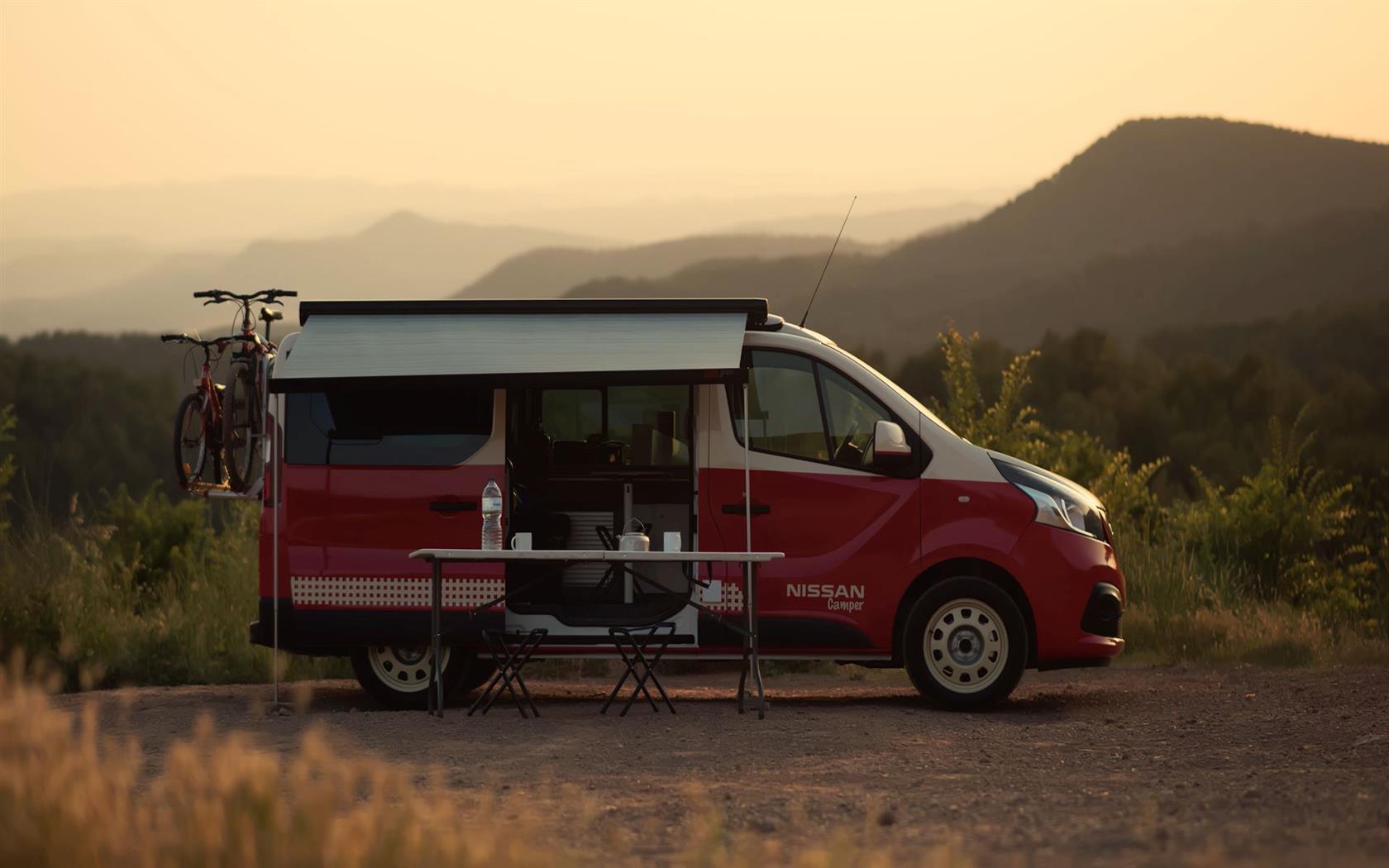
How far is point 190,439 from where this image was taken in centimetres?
1234

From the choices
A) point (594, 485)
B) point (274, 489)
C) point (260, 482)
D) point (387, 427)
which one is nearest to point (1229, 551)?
point (594, 485)

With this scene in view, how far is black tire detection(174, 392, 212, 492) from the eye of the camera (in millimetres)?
12203

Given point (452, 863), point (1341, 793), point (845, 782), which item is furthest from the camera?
point (845, 782)

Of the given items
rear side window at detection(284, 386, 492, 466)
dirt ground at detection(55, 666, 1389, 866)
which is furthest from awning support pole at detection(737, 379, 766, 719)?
rear side window at detection(284, 386, 492, 466)

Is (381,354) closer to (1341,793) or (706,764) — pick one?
(706,764)

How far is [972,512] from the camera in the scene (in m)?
10.9

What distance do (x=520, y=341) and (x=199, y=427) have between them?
9.38ft

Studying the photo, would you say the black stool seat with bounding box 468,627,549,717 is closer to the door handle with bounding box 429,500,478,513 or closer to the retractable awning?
the door handle with bounding box 429,500,478,513

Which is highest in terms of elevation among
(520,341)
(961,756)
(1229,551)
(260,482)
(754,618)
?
(520,341)

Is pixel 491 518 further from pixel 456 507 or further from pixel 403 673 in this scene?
pixel 403 673

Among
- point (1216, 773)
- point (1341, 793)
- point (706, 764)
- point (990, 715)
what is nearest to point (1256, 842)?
point (1341, 793)

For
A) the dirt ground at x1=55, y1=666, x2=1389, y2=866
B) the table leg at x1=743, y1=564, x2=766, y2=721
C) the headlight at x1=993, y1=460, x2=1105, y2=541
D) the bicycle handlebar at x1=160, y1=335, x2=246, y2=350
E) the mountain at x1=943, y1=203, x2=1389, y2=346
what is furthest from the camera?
the mountain at x1=943, y1=203, x2=1389, y2=346

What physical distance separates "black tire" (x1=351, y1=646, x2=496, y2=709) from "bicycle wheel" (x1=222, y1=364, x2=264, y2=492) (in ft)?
4.82

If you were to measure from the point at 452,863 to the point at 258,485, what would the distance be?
6.99 m
